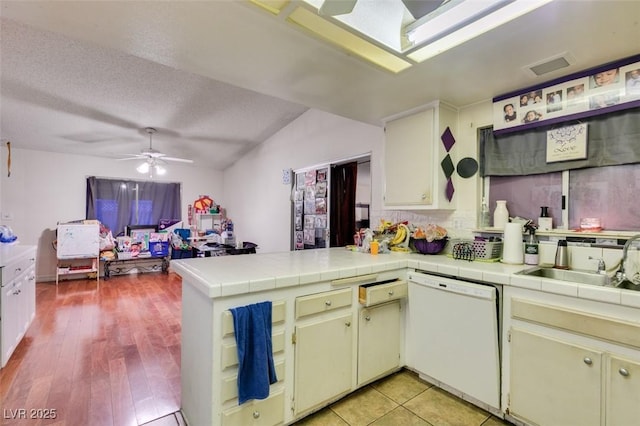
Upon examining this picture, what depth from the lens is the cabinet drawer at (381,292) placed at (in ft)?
6.14

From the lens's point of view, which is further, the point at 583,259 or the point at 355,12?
the point at 583,259

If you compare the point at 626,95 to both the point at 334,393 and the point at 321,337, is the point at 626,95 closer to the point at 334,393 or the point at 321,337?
the point at 321,337

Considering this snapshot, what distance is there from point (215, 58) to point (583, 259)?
2637 mm

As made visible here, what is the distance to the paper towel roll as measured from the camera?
2002mm

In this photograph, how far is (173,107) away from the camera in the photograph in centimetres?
372

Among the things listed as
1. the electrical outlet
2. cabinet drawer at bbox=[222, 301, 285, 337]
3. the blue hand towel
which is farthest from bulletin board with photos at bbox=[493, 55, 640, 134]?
the electrical outlet

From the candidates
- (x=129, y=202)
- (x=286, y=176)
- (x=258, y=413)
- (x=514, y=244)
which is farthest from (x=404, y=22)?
(x=129, y=202)

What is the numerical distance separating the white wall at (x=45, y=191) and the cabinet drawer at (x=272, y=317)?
611 centimetres

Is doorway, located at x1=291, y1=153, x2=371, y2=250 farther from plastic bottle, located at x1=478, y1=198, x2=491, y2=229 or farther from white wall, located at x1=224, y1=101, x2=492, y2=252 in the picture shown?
plastic bottle, located at x1=478, y1=198, x2=491, y2=229

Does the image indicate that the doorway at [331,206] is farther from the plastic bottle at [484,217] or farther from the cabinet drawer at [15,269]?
the cabinet drawer at [15,269]

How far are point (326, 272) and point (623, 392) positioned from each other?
1.46 m

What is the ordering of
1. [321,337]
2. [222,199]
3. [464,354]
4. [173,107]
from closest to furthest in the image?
[321,337] → [464,354] → [173,107] → [222,199]

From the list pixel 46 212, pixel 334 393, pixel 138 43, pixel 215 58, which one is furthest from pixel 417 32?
pixel 46 212

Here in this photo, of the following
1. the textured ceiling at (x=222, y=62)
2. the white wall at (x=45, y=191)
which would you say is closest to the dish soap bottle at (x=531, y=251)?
the textured ceiling at (x=222, y=62)
